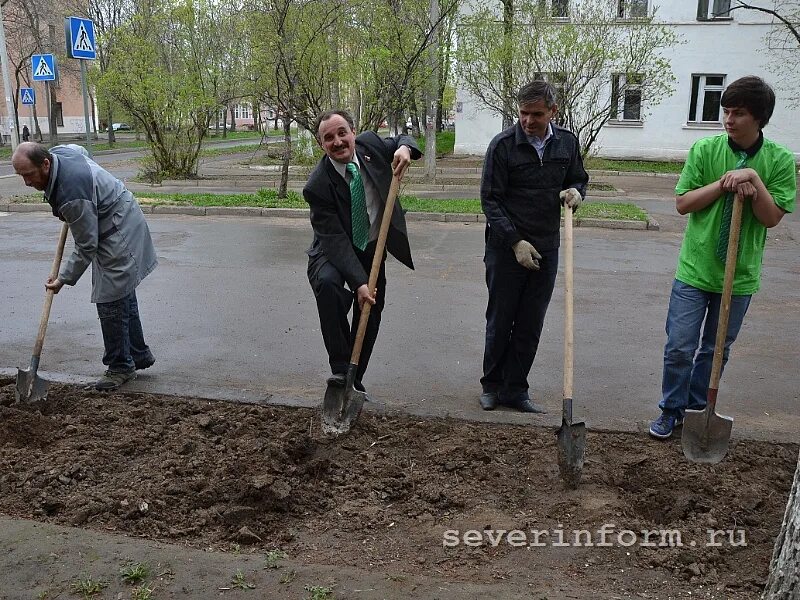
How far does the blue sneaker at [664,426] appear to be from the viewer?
13.6 feet

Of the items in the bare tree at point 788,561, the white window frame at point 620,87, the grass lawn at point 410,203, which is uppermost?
the white window frame at point 620,87

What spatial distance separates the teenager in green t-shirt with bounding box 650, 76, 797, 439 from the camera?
145 inches

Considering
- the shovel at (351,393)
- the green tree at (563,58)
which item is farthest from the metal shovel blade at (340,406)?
the green tree at (563,58)

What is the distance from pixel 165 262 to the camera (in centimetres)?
947

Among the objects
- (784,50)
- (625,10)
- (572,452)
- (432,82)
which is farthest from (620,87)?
(572,452)

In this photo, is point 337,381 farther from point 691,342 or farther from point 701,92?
point 701,92

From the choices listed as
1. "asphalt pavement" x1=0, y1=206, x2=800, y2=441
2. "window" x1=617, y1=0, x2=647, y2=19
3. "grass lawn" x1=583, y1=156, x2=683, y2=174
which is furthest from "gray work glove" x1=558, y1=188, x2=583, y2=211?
"window" x1=617, y1=0, x2=647, y2=19

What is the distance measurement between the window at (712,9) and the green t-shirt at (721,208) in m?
24.7

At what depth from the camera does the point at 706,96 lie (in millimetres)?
26109

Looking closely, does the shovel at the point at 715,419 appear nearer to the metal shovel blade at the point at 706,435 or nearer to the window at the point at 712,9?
the metal shovel blade at the point at 706,435

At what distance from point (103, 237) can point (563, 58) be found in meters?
15.5

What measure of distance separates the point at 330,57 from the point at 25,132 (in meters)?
30.7

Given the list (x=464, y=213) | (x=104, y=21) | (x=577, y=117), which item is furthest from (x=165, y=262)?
(x=104, y=21)

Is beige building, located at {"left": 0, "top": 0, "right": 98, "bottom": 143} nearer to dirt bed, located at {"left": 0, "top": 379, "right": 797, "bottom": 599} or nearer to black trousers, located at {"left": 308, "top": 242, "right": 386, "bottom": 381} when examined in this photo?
black trousers, located at {"left": 308, "top": 242, "right": 386, "bottom": 381}
